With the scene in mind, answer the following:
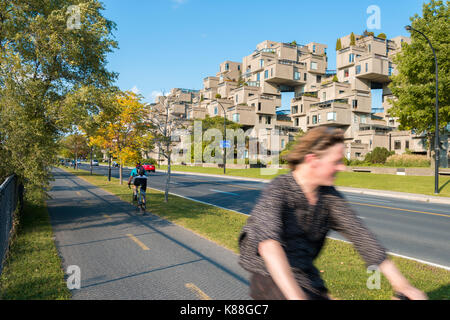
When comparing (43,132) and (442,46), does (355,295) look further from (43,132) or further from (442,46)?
(442,46)

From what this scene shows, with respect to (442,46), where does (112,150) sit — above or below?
below

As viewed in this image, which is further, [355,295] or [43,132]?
[43,132]

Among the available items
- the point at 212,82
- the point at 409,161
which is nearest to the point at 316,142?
the point at 409,161

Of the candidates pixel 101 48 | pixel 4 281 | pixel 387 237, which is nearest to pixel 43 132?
pixel 101 48

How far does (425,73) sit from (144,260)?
28.8m

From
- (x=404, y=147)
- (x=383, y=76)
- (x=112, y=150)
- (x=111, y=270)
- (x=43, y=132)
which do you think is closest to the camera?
(x=111, y=270)

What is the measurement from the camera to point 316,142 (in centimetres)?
206

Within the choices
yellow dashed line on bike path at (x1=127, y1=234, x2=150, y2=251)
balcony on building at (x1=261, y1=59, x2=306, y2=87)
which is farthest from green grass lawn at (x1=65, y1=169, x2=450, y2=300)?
balcony on building at (x1=261, y1=59, x2=306, y2=87)

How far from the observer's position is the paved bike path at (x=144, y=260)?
4.92m

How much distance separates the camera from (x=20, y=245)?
7273 millimetres

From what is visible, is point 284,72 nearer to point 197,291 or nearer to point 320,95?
point 320,95

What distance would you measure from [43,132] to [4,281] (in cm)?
578

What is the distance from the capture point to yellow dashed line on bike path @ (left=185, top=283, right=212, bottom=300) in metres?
4.70

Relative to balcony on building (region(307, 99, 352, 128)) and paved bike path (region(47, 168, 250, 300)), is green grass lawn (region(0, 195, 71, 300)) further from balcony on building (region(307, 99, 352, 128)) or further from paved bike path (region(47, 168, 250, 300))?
balcony on building (region(307, 99, 352, 128))
